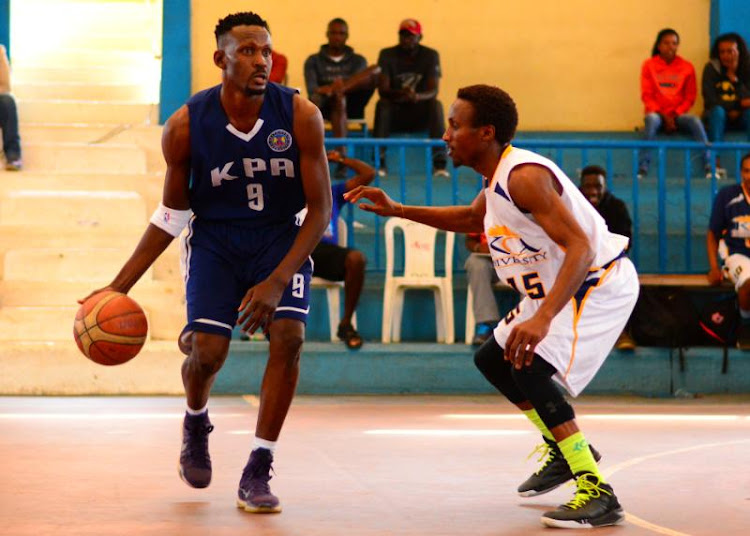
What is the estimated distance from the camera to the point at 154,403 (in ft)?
29.3

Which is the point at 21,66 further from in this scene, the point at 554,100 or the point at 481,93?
the point at 481,93

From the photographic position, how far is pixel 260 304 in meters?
4.77

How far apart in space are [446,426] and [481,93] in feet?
10.7

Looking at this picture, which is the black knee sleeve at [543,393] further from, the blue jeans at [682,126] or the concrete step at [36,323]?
the blue jeans at [682,126]

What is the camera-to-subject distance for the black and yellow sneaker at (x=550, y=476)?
16.9 feet

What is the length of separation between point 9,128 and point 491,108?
728 cm

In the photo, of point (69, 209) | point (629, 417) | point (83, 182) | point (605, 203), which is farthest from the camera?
point (83, 182)

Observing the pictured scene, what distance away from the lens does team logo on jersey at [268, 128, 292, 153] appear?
4.96 meters

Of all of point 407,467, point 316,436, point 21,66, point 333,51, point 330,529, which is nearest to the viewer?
point 330,529

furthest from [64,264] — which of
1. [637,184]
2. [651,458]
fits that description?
[651,458]

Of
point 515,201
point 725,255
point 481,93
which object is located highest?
point 481,93

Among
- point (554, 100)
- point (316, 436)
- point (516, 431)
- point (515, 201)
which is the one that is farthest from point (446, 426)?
point (554, 100)

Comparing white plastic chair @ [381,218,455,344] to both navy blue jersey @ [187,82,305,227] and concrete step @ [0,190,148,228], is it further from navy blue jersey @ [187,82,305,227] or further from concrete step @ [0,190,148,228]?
navy blue jersey @ [187,82,305,227]

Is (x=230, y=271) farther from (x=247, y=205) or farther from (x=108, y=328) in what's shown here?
(x=108, y=328)
